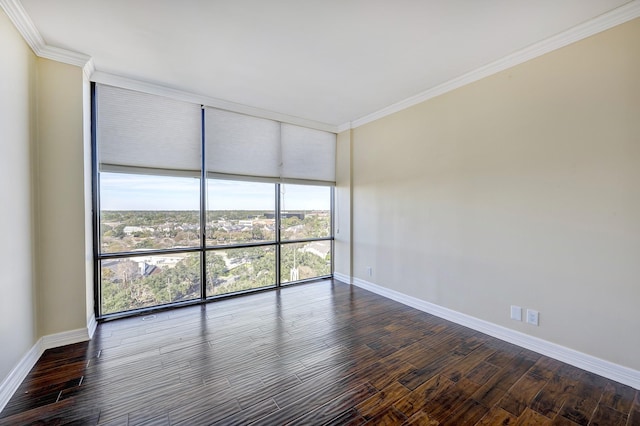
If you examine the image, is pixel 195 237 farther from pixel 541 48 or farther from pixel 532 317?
pixel 541 48

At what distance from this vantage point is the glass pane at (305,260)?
14.8 feet

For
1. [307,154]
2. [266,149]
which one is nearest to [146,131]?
[266,149]

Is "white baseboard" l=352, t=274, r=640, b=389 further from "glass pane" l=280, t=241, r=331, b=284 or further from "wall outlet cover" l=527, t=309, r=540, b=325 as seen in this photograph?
"glass pane" l=280, t=241, r=331, b=284

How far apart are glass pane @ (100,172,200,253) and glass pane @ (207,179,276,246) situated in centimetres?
21

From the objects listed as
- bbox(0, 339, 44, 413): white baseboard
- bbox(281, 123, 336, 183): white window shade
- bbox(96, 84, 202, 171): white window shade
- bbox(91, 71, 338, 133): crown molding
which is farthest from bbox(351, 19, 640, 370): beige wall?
bbox(0, 339, 44, 413): white baseboard

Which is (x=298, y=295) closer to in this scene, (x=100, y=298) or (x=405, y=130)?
(x=100, y=298)

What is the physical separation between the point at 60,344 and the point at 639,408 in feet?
15.5

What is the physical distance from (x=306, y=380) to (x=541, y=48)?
3.56 meters

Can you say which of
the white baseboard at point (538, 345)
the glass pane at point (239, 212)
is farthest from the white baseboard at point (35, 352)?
the white baseboard at point (538, 345)

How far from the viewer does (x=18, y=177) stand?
214cm

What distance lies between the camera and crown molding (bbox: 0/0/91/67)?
1948 millimetres

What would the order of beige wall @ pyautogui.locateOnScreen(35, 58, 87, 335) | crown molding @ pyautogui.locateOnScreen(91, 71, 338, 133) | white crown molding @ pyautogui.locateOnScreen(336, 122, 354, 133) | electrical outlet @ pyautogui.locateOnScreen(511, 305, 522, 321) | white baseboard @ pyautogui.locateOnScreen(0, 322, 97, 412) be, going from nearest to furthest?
white baseboard @ pyautogui.locateOnScreen(0, 322, 97, 412)
beige wall @ pyautogui.locateOnScreen(35, 58, 87, 335)
electrical outlet @ pyautogui.locateOnScreen(511, 305, 522, 321)
crown molding @ pyautogui.locateOnScreen(91, 71, 338, 133)
white crown molding @ pyautogui.locateOnScreen(336, 122, 354, 133)

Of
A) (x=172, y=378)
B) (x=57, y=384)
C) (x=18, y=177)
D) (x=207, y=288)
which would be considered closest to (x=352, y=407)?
(x=172, y=378)

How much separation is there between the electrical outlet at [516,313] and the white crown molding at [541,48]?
2415 mm
